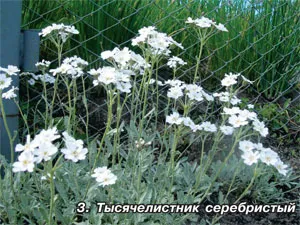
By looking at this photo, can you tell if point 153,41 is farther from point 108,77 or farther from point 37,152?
point 37,152

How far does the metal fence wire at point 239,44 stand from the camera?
2.21 metres

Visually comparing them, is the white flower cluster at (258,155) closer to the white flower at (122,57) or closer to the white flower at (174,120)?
the white flower at (174,120)

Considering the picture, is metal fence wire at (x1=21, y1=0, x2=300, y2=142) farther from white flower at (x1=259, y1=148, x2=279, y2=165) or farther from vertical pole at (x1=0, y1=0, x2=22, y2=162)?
white flower at (x1=259, y1=148, x2=279, y2=165)

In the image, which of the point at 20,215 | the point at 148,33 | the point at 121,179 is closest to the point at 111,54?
the point at 148,33

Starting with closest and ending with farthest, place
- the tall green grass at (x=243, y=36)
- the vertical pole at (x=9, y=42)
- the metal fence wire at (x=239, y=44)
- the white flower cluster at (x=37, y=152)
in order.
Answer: the white flower cluster at (x=37, y=152) → the vertical pole at (x=9, y=42) → the metal fence wire at (x=239, y=44) → the tall green grass at (x=243, y=36)

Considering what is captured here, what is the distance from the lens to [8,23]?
1.57 meters

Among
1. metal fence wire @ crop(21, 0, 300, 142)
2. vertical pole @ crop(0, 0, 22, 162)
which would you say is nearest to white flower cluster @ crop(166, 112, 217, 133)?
vertical pole @ crop(0, 0, 22, 162)

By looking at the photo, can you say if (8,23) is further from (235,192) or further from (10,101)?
(235,192)

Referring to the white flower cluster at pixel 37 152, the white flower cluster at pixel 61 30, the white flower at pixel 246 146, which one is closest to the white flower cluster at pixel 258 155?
the white flower at pixel 246 146

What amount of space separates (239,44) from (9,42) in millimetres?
1291

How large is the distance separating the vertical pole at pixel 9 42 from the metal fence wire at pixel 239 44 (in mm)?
563

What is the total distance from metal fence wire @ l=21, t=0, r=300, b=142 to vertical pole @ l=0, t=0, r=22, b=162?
1.85 feet

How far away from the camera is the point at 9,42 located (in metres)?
1.59

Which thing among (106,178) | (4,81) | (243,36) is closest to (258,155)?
(106,178)
